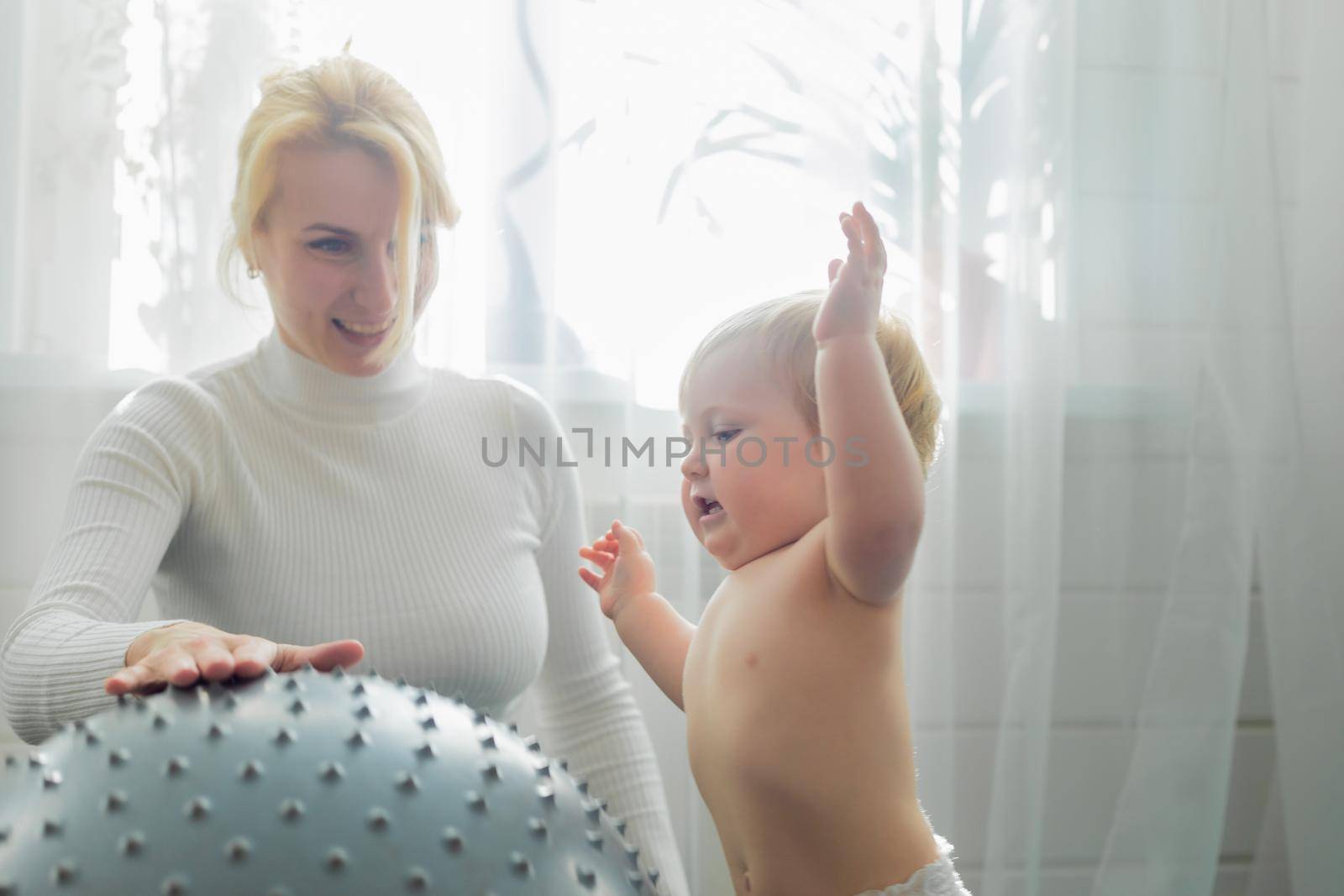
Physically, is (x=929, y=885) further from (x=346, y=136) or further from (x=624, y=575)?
(x=346, y=136)

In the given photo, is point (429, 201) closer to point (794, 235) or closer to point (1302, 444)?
point (794, 235)

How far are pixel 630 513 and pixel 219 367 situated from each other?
49 cm

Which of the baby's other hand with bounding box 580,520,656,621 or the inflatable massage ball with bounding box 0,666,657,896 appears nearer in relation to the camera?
the inflatable massage ball with bounding box 0,666,657,896

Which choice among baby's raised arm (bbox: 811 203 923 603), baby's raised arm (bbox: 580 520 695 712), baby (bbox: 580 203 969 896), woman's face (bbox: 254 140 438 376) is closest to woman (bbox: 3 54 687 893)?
woman's face (bbox: 254 140 438 376)

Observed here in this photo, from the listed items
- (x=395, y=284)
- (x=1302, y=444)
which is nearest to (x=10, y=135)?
(x=395, y=284)

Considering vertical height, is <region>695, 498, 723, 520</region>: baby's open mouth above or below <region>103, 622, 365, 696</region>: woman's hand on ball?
above

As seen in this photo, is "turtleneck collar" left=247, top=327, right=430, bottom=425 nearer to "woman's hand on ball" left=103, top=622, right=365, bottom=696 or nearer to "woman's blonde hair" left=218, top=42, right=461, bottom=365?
"woman's blonde hair" left=218, top=42, right=461, bottom=365

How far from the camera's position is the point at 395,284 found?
907 millimetres

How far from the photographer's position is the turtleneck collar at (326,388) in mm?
943

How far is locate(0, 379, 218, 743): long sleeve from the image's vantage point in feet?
2.15

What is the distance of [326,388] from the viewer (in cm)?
95

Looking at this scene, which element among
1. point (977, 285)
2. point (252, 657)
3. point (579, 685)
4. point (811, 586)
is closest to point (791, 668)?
point (811, 586)

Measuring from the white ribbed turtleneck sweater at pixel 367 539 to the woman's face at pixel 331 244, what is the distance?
6cm

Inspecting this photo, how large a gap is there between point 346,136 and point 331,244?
0.29ft
